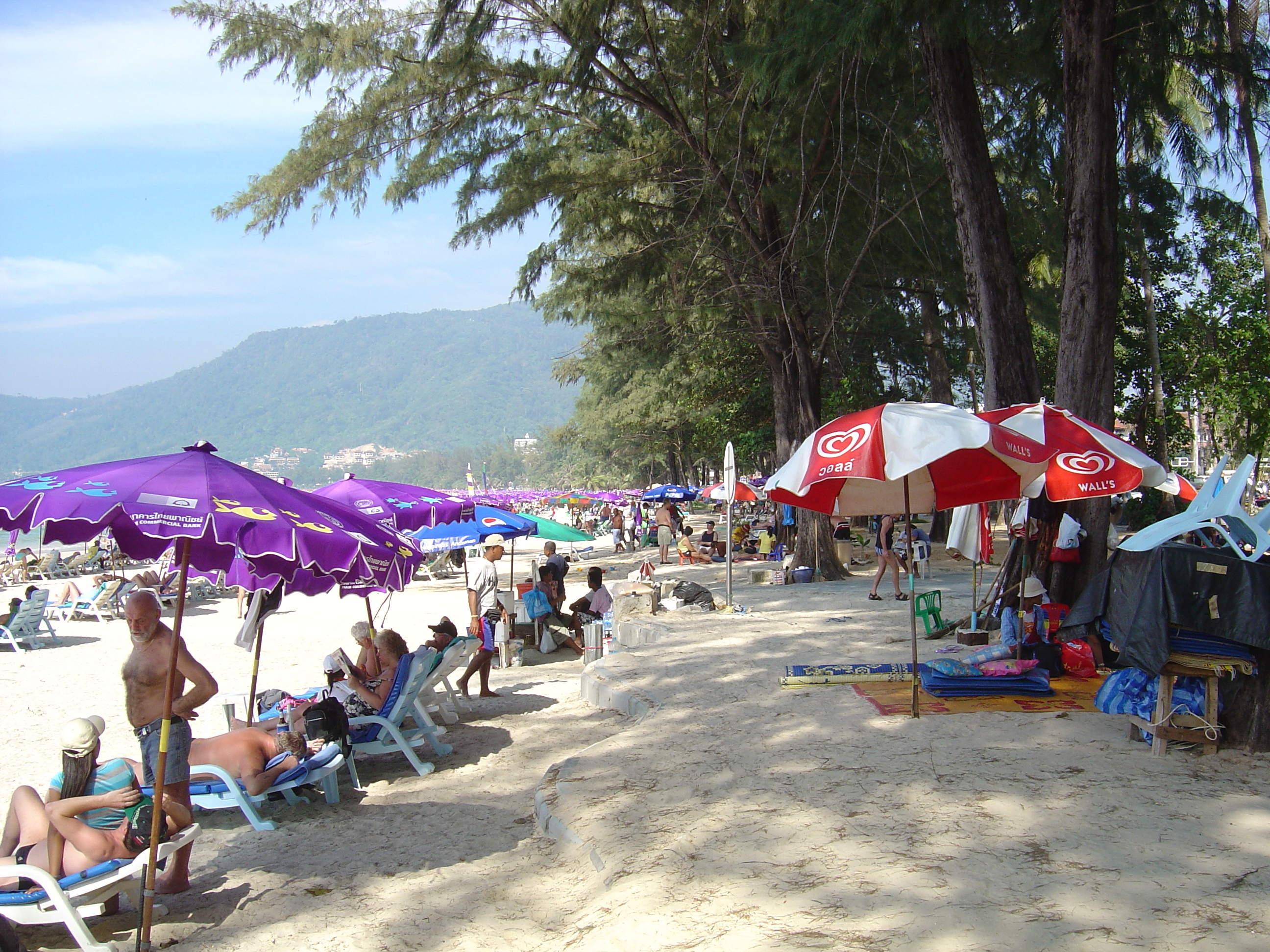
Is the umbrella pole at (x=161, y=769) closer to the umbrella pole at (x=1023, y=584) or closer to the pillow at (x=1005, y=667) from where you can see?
the pillow at (x=1005, y=667)

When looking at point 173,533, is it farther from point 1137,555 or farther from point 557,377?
point 557,377

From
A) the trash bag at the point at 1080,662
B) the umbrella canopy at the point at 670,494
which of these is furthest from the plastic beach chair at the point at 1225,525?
the umbrella canopy at the point at 670,494

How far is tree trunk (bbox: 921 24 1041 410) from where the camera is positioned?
10.1 meters

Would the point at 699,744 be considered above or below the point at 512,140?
below

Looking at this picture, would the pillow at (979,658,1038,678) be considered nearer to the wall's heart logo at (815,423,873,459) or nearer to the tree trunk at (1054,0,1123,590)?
the wall's heart logo at (815,423,873,459)

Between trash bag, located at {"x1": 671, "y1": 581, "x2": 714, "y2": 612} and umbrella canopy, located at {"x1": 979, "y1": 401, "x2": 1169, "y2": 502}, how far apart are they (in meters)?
6.26

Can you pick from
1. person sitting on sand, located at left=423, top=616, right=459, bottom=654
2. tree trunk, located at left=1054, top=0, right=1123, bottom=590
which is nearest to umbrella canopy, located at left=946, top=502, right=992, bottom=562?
tree trunk, located at left=1054, top=0, right=1123, bottom=590

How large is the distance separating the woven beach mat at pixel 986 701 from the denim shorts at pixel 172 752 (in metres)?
4.29

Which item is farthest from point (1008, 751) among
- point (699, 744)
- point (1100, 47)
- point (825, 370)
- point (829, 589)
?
point (825, 370)

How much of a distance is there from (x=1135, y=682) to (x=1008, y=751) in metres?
0.95

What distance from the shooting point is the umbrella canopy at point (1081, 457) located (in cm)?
707

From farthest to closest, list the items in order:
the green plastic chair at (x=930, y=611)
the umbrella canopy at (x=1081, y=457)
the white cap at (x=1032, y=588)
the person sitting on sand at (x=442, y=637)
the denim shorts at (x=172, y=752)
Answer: the green plastic chair at (x=930, y=611) → the white cap at (x=1032, y=588) → the person sitting on sand at (x=442, y=637) → the umbrella canopy at (x=1081, y=457) → the denim shorts at (x=172, y=752)

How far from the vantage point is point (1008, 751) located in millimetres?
5426

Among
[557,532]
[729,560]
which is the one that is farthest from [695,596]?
[557,532]
